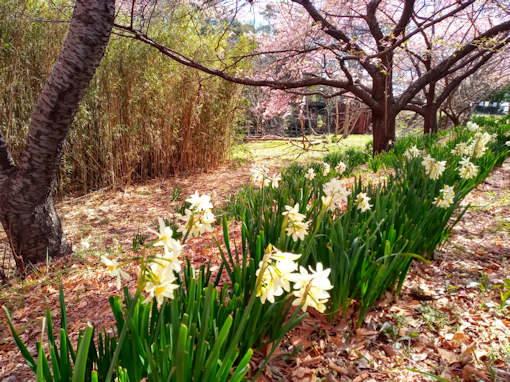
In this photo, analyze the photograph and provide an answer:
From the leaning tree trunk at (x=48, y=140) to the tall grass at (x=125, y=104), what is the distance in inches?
58.0

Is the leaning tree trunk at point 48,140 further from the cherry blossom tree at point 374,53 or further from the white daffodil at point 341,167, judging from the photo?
the white daffodil at point 341,167

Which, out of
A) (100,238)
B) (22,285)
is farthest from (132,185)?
(22,285)

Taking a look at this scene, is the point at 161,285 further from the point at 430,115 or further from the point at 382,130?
the point at 430,115

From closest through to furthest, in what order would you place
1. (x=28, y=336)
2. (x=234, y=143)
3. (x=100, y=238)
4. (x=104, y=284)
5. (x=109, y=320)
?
(x=109, y=320)
(x=28, y=336)
(x=104, y=284)
(x=100, y=238)
(x=234, y=143)

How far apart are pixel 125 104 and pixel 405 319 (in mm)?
5001

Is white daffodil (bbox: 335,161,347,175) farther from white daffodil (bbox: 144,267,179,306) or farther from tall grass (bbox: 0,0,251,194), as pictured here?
white daffodil (bbox: 144,267,179,306)

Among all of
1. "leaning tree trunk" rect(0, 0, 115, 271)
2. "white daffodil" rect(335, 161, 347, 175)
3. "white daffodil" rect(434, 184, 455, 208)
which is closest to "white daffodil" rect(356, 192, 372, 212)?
"white daffodil" rect(434, 184, 455, 208)

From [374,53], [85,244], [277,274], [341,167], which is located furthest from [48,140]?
[374,53]

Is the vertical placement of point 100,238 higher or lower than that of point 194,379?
lower

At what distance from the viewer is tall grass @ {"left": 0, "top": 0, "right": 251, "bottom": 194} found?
402 centimetres

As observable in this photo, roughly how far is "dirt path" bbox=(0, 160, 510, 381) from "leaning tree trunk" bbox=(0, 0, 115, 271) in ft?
0.93

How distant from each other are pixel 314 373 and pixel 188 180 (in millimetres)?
5242

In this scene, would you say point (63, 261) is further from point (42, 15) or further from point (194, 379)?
point (42, 15)

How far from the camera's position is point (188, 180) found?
20.2ft
